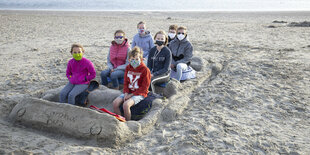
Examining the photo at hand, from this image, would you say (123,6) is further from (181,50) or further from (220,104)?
(220,104)

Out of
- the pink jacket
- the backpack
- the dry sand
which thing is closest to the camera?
the dry sand

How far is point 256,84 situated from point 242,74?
77 centimetres

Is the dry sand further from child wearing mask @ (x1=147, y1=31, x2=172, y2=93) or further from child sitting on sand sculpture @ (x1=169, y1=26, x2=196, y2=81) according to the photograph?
child wearing mask @ (x1=147, y1=31, x2=172, y2=93)

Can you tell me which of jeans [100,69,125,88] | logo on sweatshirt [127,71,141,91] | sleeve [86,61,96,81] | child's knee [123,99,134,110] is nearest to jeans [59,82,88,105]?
sleeve [86,61,96,81]

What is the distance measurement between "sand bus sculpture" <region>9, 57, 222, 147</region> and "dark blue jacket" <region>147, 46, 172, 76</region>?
2.05 feet

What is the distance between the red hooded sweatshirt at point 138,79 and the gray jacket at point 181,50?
6.29 ft

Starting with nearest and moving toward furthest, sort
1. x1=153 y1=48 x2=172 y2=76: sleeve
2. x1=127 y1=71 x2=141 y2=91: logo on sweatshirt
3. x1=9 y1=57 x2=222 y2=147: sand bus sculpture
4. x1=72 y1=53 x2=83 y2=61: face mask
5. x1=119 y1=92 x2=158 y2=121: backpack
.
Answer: x1=9 y1=57 x2=222 y2=147: sand bus sculpture → x1=127 y1=71 x2=141 y2=91: logo on sweatshirt → x1=119 y1=92 x2=158 y2=121: backpack → x1=72 y1=53 x2=83 y2=61: face mask → x1=153 y1=48 x2=172 y2=76: sleeve

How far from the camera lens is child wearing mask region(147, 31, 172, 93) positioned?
514 cm

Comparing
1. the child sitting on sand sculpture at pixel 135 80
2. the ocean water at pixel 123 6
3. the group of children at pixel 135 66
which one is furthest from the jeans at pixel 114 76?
the ocean water at pixel 123 6

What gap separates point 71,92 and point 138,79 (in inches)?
53.4

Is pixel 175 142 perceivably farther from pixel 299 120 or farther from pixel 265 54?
pixel 265 54

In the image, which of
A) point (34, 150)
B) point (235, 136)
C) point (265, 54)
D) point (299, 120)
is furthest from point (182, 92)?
point (265, 54)

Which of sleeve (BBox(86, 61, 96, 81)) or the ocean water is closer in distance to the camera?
sleeve (BBox(86, 61, 96, 81))

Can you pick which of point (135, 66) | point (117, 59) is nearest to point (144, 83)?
point (135, 66)
